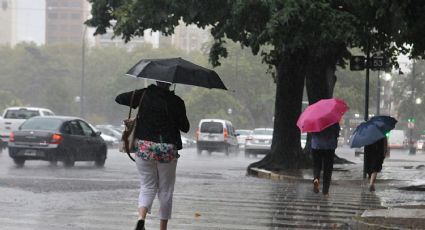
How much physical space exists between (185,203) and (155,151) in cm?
461

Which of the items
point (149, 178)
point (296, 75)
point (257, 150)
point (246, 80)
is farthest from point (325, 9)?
point (246, 80)

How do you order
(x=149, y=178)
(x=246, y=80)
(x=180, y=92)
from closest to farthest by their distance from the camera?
1. (x=149, y=178)
2. (x=246, y=80)
3. (x=180, y=92)

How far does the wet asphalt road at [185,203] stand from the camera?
1023cm

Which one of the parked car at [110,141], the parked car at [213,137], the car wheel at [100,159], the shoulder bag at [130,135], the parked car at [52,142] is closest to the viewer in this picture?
the shoulder bag at [130,135]

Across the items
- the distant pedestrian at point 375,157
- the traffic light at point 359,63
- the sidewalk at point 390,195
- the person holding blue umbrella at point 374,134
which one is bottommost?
the sidewalk at point 390,195

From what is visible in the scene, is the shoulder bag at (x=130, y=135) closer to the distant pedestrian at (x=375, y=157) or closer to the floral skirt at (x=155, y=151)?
the floral skirt at (x=155, y=151)

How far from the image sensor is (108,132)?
196ft

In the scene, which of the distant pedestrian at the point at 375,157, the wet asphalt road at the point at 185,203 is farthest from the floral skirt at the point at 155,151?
the distant pedestrian at the point at 375,157

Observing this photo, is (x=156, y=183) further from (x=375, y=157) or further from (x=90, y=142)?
(x=90, y=142)

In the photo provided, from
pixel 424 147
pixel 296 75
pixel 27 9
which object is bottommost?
pixel 424 147

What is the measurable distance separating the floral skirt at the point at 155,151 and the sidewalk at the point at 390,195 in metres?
2.53

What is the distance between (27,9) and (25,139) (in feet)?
500

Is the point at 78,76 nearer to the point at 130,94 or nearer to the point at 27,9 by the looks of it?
the point at 27,9

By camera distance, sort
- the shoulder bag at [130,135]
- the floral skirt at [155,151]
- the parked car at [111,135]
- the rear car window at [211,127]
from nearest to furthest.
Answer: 1. the floral skirt at [155,151]
2. the shoulder bag at [130,135]
3. the rear car window at [211,127]
4. the parked car at [111,135]
